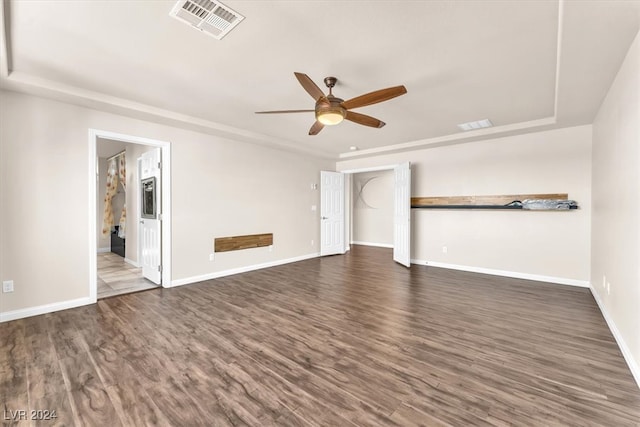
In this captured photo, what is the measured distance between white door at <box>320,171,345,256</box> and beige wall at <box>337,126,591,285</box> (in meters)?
1.93

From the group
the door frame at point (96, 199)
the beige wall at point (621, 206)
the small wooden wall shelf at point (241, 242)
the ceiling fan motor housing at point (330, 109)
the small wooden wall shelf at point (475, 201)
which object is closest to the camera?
the beige wall at point (621, 206)

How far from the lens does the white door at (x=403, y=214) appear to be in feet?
19.1

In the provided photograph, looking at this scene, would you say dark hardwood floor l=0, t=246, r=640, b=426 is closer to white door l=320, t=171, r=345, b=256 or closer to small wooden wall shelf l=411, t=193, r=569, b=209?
small wooden wall shelf l=411, t=193, r=569, b=209

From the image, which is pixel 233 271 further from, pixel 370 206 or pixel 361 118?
pixel 370 206

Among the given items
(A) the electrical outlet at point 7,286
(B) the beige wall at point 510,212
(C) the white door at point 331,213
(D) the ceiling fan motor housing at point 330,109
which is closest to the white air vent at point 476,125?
(B) the beige wall at point 510,212

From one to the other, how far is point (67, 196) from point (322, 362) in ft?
11.9

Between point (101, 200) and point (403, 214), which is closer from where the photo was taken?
point (403, 214)

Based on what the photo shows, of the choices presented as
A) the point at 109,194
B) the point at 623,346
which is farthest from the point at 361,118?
the point at 109,194

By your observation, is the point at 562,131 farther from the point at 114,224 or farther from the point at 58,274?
the point at 114,224

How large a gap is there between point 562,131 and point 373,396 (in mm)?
5121

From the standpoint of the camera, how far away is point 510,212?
5.06 metres

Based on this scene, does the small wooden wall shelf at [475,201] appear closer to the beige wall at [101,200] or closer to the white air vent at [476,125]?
Result: the white air vent at [476,125]

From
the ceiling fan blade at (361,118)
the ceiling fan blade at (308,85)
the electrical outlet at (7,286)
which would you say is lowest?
the electrical outlet at (7,286)

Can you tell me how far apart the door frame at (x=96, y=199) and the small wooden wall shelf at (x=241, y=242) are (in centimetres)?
82
